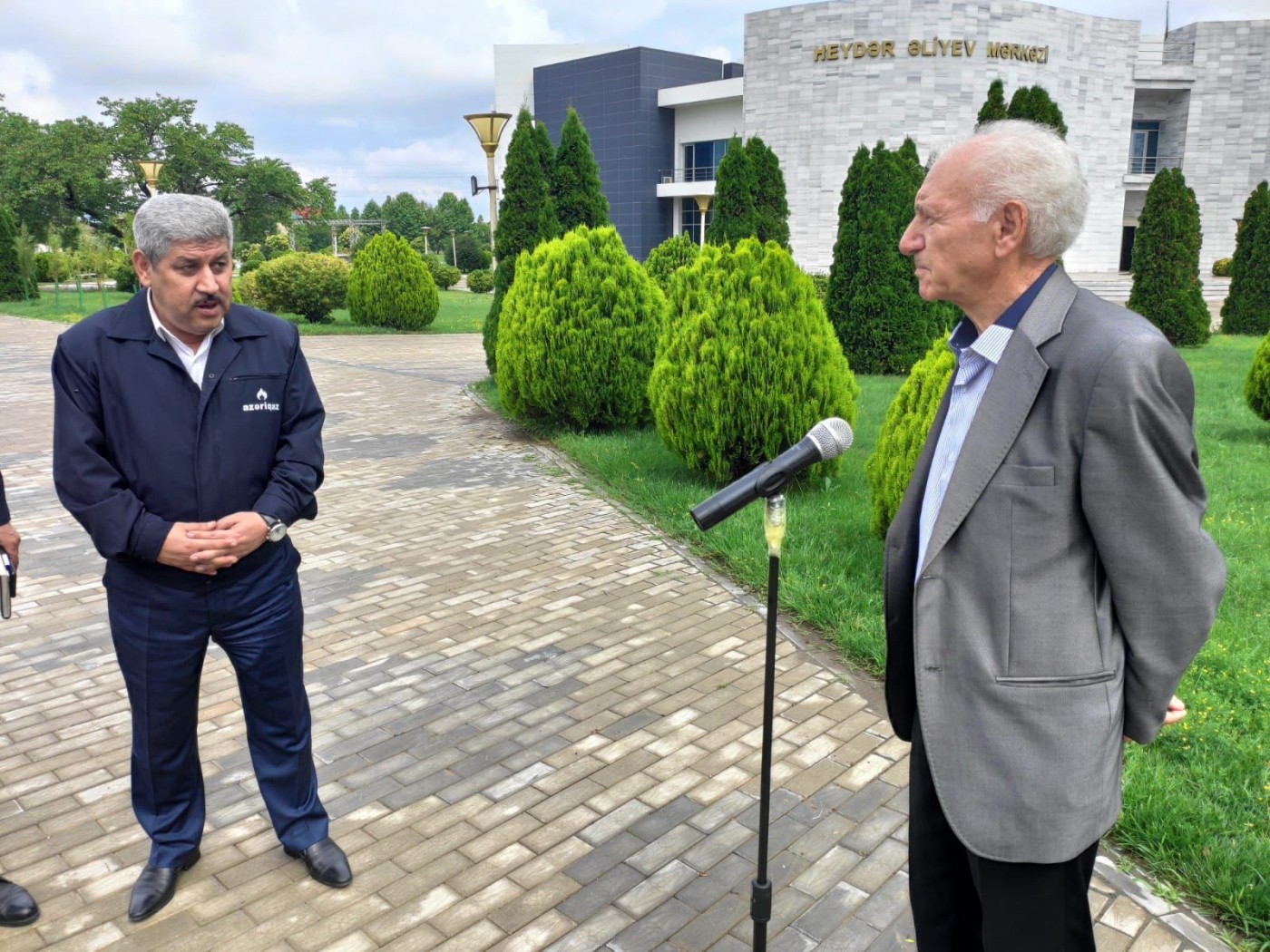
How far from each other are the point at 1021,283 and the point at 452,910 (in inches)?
95.9

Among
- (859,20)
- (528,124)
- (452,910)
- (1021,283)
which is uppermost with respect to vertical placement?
(859,20)

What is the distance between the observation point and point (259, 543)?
2.80 meters

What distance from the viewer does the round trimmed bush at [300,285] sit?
22.0 metres

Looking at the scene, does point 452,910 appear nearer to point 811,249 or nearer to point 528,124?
point 528,124

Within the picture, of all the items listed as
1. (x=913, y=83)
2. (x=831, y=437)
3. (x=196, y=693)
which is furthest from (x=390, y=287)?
(x=913, y=83)

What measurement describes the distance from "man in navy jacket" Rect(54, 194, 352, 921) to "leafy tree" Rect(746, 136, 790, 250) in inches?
494

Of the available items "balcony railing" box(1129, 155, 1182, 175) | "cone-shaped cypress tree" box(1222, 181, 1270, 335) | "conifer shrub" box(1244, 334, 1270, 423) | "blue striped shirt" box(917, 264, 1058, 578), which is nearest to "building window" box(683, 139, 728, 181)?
"balcony railing" box(1129, 155, 1182, 175)

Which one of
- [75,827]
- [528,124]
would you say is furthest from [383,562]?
[528,124]

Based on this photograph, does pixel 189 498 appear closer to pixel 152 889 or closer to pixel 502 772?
pixel 152 889

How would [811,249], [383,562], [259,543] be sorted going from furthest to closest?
[811,249] < [383,562] < [259,543]

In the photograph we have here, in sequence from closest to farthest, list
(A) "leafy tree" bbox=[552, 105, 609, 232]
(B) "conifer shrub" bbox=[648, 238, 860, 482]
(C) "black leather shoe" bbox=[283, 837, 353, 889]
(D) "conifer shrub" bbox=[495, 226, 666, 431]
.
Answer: (C) "black leather shoe" bbox=[283, 837, 353, 889], (B) "conifer shrub" bbox=[648, 238, 860, 482], (D) "conifer shrub" bbox=[495, 226, 666, 431], (A) "leafy tree" bbox=[552, 105, 609, 232]

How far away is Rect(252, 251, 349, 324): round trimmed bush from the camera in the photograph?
22.0 m

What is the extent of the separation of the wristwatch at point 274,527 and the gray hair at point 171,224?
789mm

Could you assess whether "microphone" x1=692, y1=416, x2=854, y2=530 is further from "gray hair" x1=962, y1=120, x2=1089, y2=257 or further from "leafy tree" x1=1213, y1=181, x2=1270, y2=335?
"leafy tree" x1=1213, y1=181, x2=1270, y2=335
